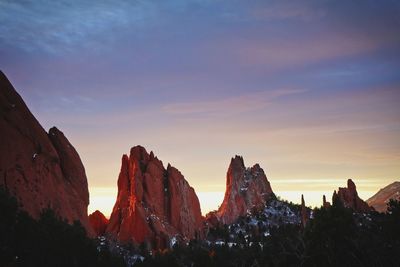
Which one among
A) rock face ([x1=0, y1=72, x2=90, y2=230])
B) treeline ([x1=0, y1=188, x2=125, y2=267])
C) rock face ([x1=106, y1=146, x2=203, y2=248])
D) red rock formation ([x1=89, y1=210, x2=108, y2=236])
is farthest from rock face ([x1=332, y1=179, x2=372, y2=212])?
treeline ([x1=0, y1=188, x2=125, y2=267])

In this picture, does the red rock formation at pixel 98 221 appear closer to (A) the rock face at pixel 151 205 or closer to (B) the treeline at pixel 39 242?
(A) the rock face at pixel 151 205

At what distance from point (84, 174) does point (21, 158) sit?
21.2 metres

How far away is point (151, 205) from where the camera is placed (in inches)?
5458

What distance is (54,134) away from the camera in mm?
96688

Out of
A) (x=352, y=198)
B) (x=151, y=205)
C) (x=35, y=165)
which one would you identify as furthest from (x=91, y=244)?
(x=352, y=198)

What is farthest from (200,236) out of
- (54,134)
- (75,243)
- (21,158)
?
(75,243)

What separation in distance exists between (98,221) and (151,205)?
16294 mm

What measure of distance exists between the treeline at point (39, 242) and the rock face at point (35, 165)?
59.6 feet

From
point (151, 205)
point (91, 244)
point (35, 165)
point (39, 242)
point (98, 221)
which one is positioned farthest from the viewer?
point (151, 205)

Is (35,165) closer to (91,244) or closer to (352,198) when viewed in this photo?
(91,244)

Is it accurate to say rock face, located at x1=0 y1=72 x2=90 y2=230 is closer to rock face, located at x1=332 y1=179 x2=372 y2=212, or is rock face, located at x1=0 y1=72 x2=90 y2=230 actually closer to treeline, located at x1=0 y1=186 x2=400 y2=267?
treeline, located at x1=0 y1=186 x2=400 y2=267

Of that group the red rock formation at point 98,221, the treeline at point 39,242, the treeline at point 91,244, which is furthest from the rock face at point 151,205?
the treeline at point 91,244

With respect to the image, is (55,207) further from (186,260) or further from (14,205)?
(14,205)

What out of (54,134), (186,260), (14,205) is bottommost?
(186,260)
